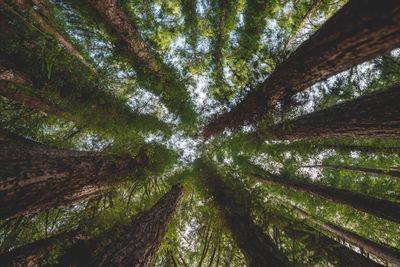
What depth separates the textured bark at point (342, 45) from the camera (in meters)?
1.13

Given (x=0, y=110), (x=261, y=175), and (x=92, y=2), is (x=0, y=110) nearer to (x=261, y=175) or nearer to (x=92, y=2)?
(x=92, y=2)

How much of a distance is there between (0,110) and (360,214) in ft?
42.0

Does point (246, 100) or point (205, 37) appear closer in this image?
point (246, 100)

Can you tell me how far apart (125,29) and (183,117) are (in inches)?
130

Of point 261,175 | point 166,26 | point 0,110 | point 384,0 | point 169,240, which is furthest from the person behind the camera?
point 261,175

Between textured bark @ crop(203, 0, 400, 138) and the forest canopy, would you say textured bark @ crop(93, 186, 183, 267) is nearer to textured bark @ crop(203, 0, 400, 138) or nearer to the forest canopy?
the forest canopy

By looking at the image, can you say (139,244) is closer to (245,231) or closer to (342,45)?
(245,231)

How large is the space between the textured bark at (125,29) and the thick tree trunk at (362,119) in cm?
464

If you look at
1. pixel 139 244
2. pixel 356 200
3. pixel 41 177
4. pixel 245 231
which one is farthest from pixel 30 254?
pixel 356 200

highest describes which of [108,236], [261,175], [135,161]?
[135,161]

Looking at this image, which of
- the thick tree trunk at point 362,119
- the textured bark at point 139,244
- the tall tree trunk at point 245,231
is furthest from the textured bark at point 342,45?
the textured bark at point 139,244

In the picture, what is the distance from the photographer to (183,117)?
5.67m

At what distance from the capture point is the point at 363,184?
5.67 meters

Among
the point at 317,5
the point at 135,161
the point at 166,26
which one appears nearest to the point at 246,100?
the point at 317,5
